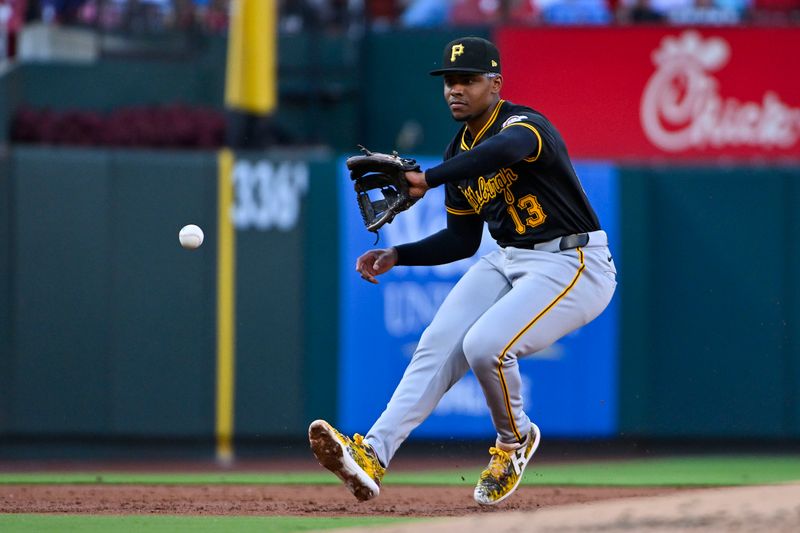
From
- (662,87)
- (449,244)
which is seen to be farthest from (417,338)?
(449,244)

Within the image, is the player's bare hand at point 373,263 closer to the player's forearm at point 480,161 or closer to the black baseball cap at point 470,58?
the player's forearm at point 480,161

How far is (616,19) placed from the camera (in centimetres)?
1061

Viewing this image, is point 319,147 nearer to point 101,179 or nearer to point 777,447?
point 101,179

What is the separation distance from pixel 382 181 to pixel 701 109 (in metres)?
5.75

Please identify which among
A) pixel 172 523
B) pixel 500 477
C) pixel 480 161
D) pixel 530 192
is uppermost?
pixel 480 161

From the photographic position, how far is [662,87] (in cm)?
1042

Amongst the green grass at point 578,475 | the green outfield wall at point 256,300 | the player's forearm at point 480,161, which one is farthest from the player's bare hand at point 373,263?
the green outfield wall at point 256,300

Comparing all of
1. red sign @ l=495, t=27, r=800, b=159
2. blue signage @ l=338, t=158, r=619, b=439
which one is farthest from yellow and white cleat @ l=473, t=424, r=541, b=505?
red sign @ l=495, t=27, r=800, b=159

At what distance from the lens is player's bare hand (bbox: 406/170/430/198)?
5.11 meters

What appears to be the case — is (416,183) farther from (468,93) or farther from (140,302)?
(140,302)

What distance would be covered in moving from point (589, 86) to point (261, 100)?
8.97 ft

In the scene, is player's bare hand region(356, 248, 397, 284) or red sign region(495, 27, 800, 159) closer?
player's bare hand region(356, 248, 397, 284)

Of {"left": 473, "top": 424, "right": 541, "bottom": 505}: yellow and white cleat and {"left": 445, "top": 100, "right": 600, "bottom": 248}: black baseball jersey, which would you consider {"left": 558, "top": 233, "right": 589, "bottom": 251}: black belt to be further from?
{"left": 473, "top": 424, "right": 541, "bottom": 505}: yellow and white cleat

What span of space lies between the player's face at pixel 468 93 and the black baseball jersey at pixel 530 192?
94 millimetres
